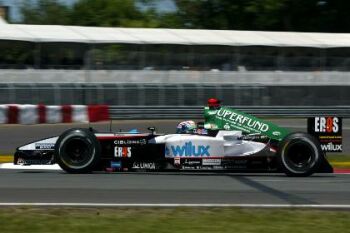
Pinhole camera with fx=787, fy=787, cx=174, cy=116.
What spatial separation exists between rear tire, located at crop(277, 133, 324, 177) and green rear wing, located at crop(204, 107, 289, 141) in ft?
0.89

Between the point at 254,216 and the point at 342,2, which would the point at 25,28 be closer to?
the point at 254,216

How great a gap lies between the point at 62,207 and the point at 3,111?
1344cm

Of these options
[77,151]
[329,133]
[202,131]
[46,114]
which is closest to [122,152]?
[77,151]

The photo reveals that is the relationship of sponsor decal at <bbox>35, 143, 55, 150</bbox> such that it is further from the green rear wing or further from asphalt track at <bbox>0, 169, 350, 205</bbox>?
the green rear wing

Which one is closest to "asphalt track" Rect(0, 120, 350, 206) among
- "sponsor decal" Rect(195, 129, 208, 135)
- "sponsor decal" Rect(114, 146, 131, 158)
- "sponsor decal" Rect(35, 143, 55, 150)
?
"sponsor decal" Rect(114, 146, 131, 158)

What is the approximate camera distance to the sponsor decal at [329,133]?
1274 cm

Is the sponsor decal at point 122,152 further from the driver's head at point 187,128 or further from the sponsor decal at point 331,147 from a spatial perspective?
the sponsor decal at point 331,147

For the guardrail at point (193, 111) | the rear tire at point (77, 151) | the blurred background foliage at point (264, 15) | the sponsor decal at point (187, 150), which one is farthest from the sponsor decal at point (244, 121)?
the blurred background foliage at point (264, 15)

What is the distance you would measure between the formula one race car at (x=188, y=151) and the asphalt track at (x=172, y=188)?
19 cm

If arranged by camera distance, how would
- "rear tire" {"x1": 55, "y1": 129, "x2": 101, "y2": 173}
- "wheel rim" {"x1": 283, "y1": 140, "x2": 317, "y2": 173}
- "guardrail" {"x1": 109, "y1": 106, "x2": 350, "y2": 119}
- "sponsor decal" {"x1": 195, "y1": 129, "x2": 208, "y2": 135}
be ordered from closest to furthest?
"rear tire" {"x1": 55, "y1": 129, "x2": 101, "y2": 173}, "wheel rim" {"x1": 283, "y1": 140, "x2": 317, "y2": 173}, "sponsor decal" {"x1": 195, "y1": 129, "x2": 208, "y2": 135}, "guardrail" {"x1": 109, "y1": 106, "x2": 350, "y2": 119}

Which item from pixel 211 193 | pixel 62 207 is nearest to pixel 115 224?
pixel 62 207

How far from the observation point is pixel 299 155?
12.7 metres

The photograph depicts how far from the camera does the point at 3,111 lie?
2184 cm

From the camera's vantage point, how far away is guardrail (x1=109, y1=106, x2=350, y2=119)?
24.8m
